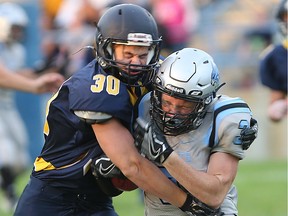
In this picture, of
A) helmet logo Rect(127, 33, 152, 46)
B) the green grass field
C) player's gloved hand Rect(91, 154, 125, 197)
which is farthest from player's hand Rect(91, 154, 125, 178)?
the green grass field

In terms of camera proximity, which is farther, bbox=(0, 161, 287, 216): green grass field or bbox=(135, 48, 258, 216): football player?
bbox=(0, 161, 287, 216): green grass field

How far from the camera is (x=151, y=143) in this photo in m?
4.09

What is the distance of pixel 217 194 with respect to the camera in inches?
165

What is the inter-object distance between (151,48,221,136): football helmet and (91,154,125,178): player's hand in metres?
0.29

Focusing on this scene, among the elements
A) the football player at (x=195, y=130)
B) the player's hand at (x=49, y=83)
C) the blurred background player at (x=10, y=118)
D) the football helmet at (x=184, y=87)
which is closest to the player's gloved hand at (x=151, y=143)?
the football player at (x=195, y=130)

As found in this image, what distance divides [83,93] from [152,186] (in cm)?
53

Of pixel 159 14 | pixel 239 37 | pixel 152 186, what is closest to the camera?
pixel 152 186

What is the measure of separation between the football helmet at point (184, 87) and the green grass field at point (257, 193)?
3228mm

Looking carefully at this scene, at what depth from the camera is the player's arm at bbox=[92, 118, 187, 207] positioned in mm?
4172

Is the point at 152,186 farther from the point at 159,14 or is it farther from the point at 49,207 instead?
the point at 159,14

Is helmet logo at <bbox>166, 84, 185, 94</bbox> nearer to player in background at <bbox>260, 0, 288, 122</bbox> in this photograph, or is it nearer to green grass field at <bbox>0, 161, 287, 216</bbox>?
player in background at <bbox>260, 0, 288, 122</bbox>

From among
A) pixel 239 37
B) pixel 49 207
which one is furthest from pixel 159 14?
pixel 49 207

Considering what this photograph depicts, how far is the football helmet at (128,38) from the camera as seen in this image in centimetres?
430

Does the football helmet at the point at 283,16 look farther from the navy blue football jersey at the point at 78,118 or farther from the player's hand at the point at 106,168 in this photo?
the player's hand at the point at 106,168
